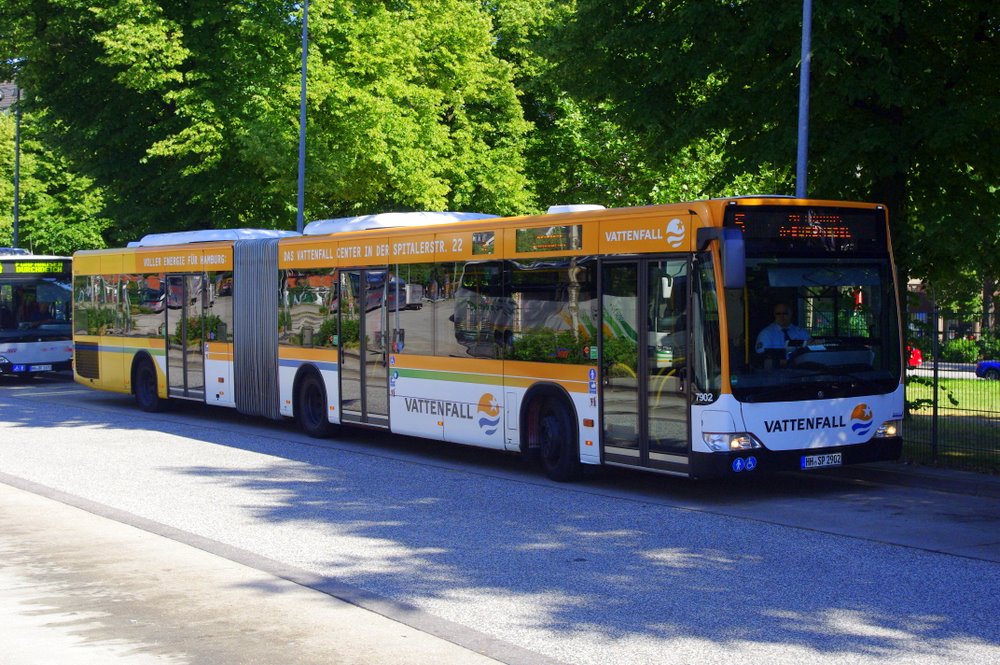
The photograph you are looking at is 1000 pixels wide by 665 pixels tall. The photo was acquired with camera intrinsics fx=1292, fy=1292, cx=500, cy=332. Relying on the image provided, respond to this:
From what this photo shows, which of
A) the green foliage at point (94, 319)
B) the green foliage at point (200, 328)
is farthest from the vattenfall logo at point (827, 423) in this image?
the green foliage at point (94, 319)

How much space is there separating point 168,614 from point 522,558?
2.78 m

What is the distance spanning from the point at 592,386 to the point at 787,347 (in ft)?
7.01

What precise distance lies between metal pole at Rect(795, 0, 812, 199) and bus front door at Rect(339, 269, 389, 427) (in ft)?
17.7

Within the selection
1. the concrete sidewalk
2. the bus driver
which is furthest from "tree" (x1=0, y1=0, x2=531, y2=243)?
the concrete sidewalk

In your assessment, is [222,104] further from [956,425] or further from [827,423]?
[827,423]

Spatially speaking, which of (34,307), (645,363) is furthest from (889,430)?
(34,307)

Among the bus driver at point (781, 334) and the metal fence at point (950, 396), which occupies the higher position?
the bus driver at point (781, 334)

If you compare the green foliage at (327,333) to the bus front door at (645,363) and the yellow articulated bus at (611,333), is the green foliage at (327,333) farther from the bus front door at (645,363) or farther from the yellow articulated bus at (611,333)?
the bus front door at (645,363)

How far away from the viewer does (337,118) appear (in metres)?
30.1

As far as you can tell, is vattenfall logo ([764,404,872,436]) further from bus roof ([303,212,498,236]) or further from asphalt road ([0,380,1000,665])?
bus roof ([303,212,498,236])

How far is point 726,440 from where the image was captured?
11664 millimetres

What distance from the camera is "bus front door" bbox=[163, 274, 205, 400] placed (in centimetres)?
2162

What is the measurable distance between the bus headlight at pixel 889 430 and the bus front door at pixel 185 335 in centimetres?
Result: 1239

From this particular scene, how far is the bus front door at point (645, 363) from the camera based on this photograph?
12047 millimetres
